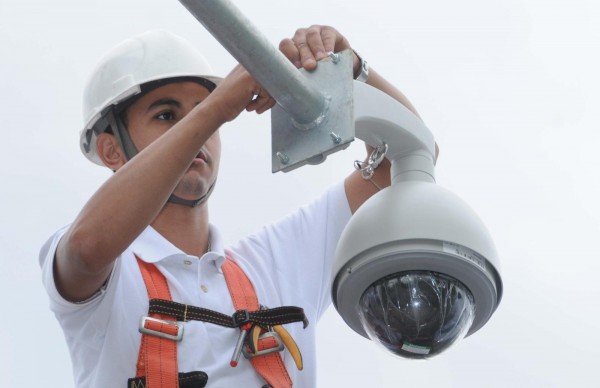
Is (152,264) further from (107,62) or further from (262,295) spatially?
(107,62)

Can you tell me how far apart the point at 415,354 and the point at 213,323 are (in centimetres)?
100

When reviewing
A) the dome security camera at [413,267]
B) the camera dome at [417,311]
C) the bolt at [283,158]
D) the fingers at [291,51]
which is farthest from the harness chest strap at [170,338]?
the fingers at [291,51]

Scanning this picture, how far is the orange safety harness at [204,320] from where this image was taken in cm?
329

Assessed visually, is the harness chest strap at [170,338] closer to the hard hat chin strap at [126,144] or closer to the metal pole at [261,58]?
the hard hat chin strap at [126,144]

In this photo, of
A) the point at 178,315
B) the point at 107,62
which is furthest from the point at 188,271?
the point at 107,62

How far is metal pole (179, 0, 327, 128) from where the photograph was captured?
220 centimetres

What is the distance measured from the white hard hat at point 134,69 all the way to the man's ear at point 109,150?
4.2 inches

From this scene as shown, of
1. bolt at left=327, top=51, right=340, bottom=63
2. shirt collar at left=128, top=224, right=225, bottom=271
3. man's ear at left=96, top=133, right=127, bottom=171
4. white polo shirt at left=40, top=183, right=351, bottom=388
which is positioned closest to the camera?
Answer: bolt at left=327, top=51, right=340, bottom=63

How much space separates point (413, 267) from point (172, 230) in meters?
1.78

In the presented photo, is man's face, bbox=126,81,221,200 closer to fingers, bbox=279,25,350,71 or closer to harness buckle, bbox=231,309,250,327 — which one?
harness buckle, bbox=231,309,250,327

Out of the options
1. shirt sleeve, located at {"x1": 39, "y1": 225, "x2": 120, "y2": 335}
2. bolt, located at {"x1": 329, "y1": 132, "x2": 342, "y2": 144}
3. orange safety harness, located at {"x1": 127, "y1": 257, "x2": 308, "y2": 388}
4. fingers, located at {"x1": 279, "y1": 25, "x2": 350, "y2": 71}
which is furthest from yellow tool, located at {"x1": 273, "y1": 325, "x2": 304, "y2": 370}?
bolt, located at {"x1": 329, "y1": 132, "x2": 342, "y2": 144}

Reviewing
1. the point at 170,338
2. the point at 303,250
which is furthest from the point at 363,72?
the point at 170,338

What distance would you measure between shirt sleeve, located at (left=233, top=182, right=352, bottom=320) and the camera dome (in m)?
1.23

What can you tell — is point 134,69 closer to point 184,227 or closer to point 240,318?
point 184,227
